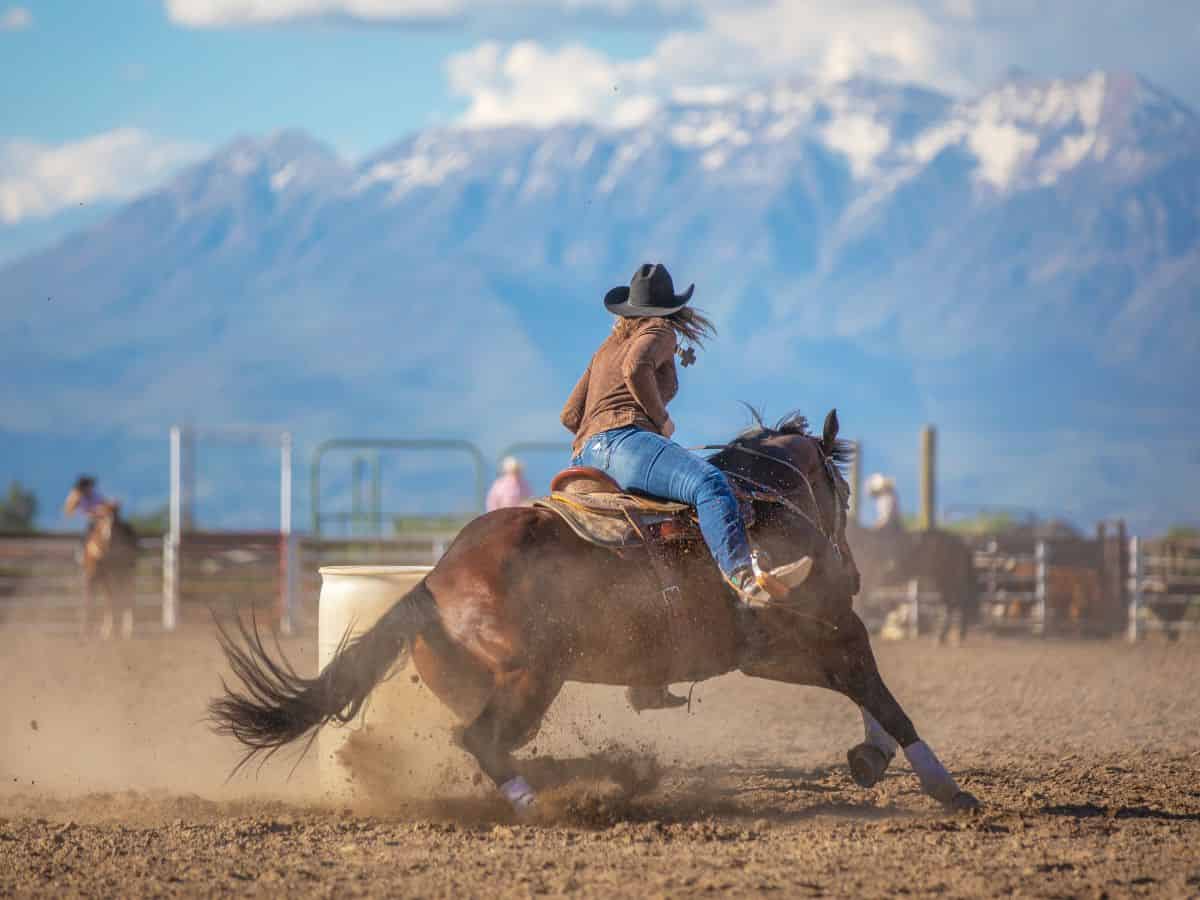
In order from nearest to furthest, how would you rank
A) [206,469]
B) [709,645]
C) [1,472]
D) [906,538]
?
[709,645] → [906,538] → [1,472] → [206,469]

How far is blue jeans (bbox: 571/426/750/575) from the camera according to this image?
5750 mm

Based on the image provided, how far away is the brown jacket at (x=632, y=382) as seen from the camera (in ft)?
19.7

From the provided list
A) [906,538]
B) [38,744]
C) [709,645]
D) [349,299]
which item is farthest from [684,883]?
[349,299]

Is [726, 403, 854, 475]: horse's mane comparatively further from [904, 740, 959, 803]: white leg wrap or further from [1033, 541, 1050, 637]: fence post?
[1033, 541, 1050, 637]: fence post

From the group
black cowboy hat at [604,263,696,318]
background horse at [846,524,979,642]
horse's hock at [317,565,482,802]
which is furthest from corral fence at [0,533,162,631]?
black cowboy hat at [604,263,696,318]

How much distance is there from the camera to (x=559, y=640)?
5.63m

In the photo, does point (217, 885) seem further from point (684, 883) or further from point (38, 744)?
point (38, 744)

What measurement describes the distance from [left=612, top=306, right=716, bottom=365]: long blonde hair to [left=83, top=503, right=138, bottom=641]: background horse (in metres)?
13.1

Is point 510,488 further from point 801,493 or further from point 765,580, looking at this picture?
point 765,580

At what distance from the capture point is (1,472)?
16162 centimetres

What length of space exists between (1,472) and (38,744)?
162 metres

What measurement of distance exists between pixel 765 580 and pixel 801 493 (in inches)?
31.8

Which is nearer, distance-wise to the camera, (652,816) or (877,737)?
(652,816)

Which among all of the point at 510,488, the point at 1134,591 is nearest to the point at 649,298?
the point at 510,488
